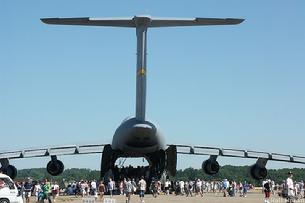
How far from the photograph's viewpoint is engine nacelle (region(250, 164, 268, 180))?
130 feet

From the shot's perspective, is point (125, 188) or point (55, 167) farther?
point (55, 167)

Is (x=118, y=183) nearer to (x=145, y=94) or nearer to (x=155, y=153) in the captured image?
(x=155, y=153)

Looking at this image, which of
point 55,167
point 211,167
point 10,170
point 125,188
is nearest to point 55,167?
point 55,167

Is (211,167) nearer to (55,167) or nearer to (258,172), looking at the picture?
(258,172)

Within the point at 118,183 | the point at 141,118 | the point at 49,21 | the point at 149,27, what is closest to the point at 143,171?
the point at 118,183

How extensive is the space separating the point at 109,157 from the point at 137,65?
9.43 meters

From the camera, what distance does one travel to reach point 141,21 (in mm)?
29609

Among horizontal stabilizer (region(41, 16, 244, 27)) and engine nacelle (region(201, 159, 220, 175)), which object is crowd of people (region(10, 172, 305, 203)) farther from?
horizontal stabilizer (region(41, 16, 244, 27))

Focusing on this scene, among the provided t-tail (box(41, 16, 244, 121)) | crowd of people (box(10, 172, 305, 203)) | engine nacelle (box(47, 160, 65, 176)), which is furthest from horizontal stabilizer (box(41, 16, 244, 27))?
engine nacelle (box(47, 160, 65, 176))

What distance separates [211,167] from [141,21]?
1358 centimetres

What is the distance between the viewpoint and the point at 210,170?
39.6 meters

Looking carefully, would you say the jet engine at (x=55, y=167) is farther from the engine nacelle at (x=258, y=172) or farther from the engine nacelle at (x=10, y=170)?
the engine nacelle at (x=258, y=172)

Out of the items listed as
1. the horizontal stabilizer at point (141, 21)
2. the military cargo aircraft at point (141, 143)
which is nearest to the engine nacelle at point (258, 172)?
the military cargo aircraft at point (141, 143)

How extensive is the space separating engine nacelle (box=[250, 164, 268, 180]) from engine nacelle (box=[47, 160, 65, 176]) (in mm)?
12130
